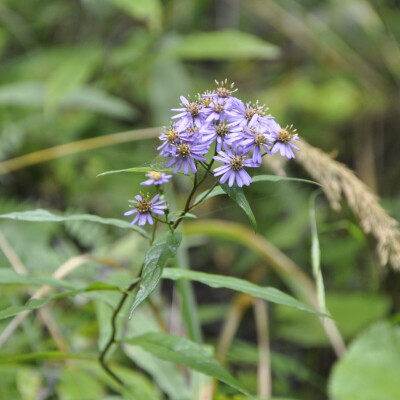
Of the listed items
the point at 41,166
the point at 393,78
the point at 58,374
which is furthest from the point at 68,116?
the point at 393,78

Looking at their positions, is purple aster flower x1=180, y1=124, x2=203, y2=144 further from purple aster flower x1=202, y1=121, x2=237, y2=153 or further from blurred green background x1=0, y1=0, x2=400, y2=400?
blurred green background x1=0, y1=0, x2=400, y2=400

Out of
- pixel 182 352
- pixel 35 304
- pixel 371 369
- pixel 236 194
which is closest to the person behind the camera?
pixel 236 194

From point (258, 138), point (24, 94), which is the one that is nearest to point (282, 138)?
point (258, 138)

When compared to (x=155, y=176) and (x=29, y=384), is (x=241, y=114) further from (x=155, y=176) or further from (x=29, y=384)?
(x=29, y=384)

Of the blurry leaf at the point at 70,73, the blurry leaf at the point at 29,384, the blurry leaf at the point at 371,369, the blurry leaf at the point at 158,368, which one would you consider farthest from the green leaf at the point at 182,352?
the blurry leaf at the point at 70,73

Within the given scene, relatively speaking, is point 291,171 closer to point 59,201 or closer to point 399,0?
point 59,201

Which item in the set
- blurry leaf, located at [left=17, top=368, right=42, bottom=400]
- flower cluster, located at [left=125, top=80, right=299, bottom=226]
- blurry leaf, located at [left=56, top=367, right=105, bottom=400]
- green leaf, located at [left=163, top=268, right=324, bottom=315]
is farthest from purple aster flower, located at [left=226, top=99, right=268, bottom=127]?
blurry leaf, located at [left=17, top=368, right=42, bottom=400]
